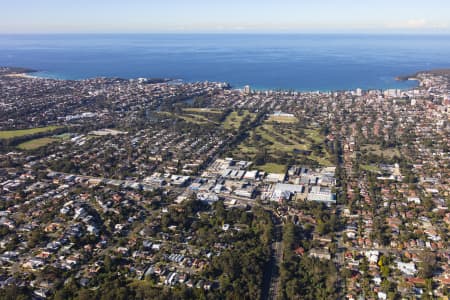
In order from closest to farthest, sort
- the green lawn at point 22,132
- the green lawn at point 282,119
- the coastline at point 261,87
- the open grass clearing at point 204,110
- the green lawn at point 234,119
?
the green lawn at point 22,132 → the green lawn at point 234,119 → the green lawn at point 282,119 → the open grass clearing at point 204,110 → the coastline at point 261,87

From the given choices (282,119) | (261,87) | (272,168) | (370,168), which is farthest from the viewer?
(261,87)

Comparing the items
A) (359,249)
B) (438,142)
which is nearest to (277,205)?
(359,249)

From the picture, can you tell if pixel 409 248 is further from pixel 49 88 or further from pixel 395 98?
pixel 49 88

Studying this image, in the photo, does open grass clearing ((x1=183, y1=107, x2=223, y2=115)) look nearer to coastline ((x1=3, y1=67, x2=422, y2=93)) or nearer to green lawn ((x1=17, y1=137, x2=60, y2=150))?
coastline ((x1=3, y1=67, x2=422, y2=93))

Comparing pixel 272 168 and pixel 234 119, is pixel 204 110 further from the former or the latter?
pixel 272 168

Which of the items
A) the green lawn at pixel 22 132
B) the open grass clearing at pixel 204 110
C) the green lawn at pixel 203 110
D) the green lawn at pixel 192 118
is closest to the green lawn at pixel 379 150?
the green lawn at pixel 192 118

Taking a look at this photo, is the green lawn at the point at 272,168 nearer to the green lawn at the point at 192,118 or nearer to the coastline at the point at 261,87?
the green lawn at the point at 192,118

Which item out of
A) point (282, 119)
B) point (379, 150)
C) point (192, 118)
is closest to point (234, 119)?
point (192, 118)

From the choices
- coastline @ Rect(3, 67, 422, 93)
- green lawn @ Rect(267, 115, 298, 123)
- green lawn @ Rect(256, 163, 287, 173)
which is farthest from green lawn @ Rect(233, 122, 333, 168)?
coastline @ Rect(3, 67, 422, 93)
